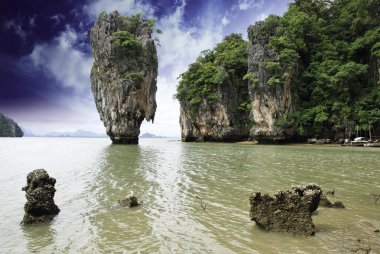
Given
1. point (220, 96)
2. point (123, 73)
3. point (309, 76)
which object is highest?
point (123, 73)

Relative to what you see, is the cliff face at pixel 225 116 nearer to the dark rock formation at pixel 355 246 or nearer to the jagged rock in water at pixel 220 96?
the jagged rock in water at pixel 220 96

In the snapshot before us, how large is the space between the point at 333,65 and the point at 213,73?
20.5 meters

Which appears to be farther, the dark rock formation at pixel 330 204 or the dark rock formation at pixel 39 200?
the dark rock formation at pixel 330 204

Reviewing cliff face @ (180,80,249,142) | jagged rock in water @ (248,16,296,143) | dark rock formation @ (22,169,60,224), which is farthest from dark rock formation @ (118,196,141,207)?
cliff face @ (180,80,249,142)

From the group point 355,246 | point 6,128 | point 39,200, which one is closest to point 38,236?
point 39,200

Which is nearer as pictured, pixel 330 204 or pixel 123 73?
pixel 330 204

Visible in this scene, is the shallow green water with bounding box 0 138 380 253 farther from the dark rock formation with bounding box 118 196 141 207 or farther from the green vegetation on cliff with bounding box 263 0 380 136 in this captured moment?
the green vegetation on cliff with bounding box 263 0 380 136

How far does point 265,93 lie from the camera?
41.2 m

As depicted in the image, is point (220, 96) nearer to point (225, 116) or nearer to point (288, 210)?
point (225, 116)

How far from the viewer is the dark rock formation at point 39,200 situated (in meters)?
6.26

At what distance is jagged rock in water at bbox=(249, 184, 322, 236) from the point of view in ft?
17.4

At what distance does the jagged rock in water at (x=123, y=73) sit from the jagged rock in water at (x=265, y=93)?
1834 cm

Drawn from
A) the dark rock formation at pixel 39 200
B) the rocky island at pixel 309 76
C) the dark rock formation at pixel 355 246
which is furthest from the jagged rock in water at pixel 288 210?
the rocky island at pixel 309 76

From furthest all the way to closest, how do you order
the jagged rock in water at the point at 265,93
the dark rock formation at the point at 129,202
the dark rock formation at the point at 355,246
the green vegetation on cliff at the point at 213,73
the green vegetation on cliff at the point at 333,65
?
the green vegetation on cliff at the point at 213,73
the jagged rock in water at the point at 265,93
the green vegetation on cliff at the point at 333,65
the dark rock formation at the point at 129,202
the dark rock formation at the point at 355,246
